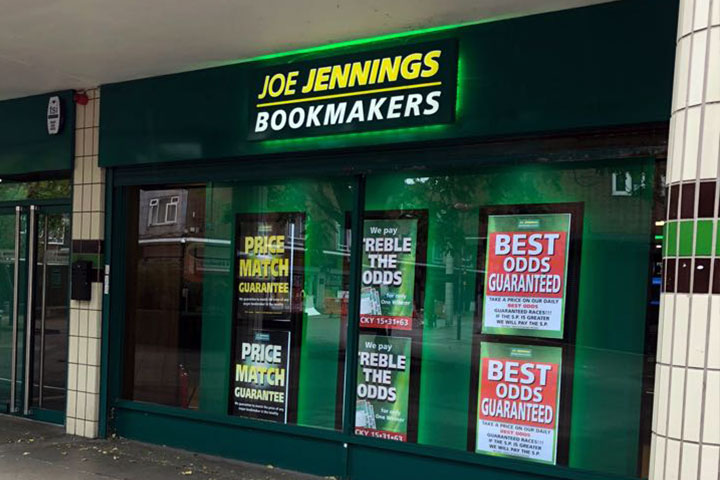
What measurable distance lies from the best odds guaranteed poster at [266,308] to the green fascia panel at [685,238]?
3.90 meters

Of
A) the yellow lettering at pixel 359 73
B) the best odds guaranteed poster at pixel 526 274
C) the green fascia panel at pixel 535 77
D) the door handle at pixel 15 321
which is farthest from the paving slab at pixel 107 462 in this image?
the yellow lettering at pixel 359 73

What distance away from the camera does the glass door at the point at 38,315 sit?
7.27m

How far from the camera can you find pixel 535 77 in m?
4.50

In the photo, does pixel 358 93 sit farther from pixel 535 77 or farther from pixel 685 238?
pixel 685 238

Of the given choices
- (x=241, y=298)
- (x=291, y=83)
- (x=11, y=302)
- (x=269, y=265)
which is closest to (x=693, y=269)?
(x=291, y=83)

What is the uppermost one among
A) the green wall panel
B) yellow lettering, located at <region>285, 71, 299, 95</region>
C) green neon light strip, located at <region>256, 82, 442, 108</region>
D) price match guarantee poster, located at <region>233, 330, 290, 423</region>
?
yellow lettering, located at <region>285, 71, 299, 95</region>

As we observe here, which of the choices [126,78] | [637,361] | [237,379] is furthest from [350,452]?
[126,78]

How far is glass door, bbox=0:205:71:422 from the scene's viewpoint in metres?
7.27

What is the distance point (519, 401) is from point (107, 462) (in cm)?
361

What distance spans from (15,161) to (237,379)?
11.7 feet

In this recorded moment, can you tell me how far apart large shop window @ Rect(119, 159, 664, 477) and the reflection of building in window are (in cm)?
1

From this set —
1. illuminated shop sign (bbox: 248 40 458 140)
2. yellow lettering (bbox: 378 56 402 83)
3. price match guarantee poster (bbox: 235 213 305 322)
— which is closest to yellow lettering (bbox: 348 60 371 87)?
illuminated shop sign (bbox: 248 40 458 140)

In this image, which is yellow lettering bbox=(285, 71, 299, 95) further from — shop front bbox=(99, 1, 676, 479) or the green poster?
the green poster

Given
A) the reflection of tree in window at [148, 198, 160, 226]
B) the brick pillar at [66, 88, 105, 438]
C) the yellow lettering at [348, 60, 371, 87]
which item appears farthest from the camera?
the reflection of tree in window at [148, 198, 160, 226]
